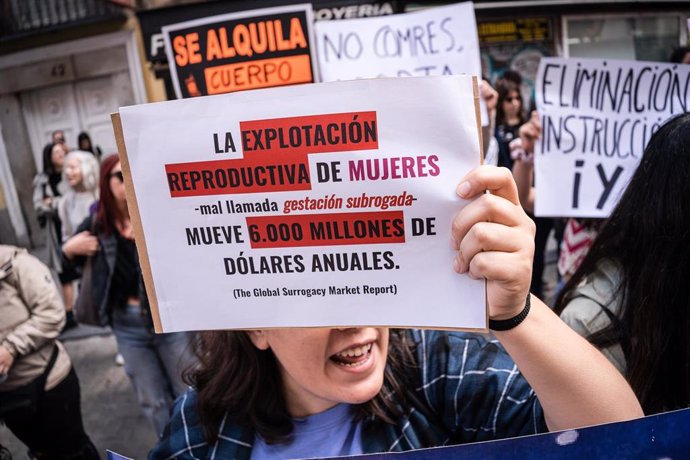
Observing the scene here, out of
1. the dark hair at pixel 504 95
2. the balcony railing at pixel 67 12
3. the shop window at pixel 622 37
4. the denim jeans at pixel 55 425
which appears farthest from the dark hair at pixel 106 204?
the shop window at pixel 622 37

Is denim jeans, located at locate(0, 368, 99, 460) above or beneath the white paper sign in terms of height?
beneath

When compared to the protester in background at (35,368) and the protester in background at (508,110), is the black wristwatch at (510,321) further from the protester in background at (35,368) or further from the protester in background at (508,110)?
the protester in background at (508,110)

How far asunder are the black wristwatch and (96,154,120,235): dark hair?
2223 millimetres

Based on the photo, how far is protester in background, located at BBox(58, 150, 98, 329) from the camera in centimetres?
275

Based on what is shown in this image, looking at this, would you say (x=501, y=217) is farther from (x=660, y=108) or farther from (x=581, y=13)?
(x=581, y=13)

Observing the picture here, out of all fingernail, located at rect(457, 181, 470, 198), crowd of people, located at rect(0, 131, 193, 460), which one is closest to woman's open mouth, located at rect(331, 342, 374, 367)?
fingernail, located at rect(457, 181, 470, 198)

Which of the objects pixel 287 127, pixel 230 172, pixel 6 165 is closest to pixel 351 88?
pixel 287 127

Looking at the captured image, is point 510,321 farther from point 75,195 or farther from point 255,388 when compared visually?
point 75,195

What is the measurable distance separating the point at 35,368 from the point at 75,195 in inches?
51.2

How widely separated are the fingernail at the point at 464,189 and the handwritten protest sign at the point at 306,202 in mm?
15

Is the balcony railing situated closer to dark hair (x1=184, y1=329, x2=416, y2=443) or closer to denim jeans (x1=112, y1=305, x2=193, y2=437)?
denim jeans (x1=112, y1=305, x2=193, y2=437)

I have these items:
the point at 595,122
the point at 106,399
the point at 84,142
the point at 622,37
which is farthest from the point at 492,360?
the point at 622,37

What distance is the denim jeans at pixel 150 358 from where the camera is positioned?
2596 mm

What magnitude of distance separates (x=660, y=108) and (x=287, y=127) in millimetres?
1980
